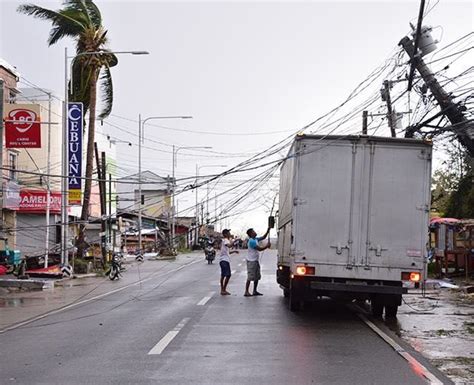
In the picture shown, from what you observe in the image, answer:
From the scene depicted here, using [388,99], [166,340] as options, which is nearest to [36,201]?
[388,99]

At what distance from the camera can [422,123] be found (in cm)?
1681

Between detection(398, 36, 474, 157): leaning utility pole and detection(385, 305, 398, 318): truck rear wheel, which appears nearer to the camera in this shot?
detection(385, 305, 398, 318): truck rear wheel

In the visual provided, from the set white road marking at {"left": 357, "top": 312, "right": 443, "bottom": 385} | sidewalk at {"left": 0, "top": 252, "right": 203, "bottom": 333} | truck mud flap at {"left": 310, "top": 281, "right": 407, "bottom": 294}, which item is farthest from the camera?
sidewalk at {"left": 0, "top": 252, "right": 203, "bottom": 333}

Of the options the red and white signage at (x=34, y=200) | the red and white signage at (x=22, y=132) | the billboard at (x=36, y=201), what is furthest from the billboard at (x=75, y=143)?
the red and white signage at (x=34, y=200)

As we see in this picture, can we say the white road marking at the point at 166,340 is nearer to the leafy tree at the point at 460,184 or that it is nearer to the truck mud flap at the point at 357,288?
the truck mud flap at the point at 357,288

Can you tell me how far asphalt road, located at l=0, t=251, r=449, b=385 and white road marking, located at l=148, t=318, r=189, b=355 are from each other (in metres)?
0.02

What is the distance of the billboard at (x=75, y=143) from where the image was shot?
1141 inches

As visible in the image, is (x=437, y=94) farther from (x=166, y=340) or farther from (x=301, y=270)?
(x=166, y=340)

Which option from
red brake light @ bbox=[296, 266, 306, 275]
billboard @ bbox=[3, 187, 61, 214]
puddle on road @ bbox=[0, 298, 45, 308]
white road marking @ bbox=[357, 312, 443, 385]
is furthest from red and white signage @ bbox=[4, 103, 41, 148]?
white road marking @ bbox=[357, 312, 443, 385]

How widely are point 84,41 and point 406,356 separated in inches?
1043

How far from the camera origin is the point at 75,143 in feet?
96.3

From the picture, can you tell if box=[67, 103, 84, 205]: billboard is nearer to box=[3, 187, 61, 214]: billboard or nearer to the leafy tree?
box=[3, 187, 61, 214]: billboard

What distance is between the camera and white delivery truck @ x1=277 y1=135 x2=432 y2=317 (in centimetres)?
1253

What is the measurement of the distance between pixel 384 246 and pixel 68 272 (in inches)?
718
